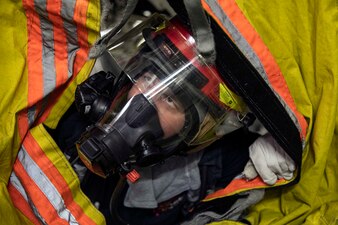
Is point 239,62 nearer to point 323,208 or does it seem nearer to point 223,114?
point 223,114

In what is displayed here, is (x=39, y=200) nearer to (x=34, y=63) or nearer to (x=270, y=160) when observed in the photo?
(x=34, y=63)

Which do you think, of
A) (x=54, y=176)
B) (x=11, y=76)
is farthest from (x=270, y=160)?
(x=11, y=76)

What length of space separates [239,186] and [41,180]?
0.53 m

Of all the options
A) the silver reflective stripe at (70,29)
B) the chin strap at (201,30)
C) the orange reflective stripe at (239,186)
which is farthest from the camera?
the orange reflective stripe at (239,186)

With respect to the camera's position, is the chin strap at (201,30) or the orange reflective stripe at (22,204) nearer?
the chin strap at (201,30)

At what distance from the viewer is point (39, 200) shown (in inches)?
48.1

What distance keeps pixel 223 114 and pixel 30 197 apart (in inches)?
Result: 19.2

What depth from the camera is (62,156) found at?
126 cm

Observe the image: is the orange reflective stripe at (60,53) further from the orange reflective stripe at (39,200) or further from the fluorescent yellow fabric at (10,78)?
the orange reflective stripe at (39,200)

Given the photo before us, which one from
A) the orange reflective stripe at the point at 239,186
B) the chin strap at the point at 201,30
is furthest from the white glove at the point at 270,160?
the chin strap at the point at 201,30

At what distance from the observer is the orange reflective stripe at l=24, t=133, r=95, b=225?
1229 mm

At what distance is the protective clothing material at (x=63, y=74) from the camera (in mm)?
1136

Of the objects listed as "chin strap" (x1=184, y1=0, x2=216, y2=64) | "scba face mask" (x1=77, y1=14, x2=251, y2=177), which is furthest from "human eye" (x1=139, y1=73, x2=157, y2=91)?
"chin strap" (x1=184, y1=0, x2=216, y2=64)

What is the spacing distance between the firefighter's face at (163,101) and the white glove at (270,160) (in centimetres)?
25
